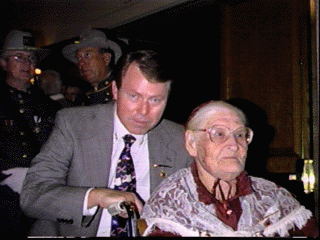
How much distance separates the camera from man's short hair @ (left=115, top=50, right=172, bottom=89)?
2225 mm

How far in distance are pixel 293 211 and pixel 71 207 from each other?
Answer: 3.17 ft

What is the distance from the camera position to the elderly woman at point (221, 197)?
73.6 inches

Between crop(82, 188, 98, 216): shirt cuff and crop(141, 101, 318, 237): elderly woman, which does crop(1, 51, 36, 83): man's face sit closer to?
crop(82, 188, 98, 216): shirt cuff

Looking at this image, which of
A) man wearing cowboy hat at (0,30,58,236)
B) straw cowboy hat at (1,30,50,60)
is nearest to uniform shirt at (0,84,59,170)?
man wearing cowboy hat at (0,30,58,236)

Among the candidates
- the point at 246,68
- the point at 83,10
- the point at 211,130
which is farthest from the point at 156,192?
the point at 83,10

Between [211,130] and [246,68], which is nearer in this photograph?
[211,130]

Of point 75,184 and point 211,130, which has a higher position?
point 211,130

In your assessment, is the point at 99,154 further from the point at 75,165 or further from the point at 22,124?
the point at 22,124

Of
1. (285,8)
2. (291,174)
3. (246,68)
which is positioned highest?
(285,8)

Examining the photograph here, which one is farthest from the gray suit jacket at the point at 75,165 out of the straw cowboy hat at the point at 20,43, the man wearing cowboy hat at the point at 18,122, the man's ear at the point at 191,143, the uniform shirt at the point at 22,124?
the straw cowboy hat at the point at 20,43

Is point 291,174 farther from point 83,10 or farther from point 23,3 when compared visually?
point 23,3

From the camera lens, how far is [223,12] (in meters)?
4.41

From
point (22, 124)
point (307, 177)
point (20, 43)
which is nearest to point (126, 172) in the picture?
point (22, 124)

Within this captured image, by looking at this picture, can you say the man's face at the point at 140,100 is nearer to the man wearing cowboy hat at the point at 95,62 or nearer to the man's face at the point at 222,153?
the man's face at the point at 222,153
